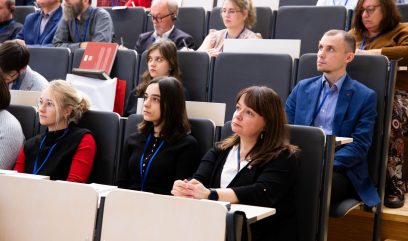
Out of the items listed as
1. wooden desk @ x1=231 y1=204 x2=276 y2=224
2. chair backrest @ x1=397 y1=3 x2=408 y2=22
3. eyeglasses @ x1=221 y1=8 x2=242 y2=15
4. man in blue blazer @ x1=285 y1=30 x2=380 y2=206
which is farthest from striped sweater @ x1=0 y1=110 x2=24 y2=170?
chair backrest @ x1=397 y1=3 x2=408 y2=22

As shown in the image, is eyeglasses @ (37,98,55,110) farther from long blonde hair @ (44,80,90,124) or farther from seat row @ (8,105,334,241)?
seat row @ (8,105,334,241)

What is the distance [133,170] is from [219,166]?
442 millimetres

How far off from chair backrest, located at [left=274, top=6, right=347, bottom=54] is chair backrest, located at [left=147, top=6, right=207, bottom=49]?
1.76 feet

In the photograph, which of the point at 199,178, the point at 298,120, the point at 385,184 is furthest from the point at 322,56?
the point at 199,178

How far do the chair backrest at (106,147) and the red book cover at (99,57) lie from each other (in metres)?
0.76

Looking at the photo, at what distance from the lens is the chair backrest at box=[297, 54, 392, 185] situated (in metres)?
2.61

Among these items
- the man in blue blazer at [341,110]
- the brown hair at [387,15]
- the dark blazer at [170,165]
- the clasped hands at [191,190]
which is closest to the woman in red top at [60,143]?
the dark blazer at [170,165]

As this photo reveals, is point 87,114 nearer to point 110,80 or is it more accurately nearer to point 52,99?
point 52,99

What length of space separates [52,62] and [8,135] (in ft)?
3.16

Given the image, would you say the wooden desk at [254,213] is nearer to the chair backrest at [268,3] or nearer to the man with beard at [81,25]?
the man with beard at [81,25]

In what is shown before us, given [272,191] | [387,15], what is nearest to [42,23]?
[387,15]

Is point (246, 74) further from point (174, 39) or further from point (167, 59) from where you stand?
point (174, 39)

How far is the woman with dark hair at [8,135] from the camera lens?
9.00ft

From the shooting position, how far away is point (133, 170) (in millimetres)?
2539
